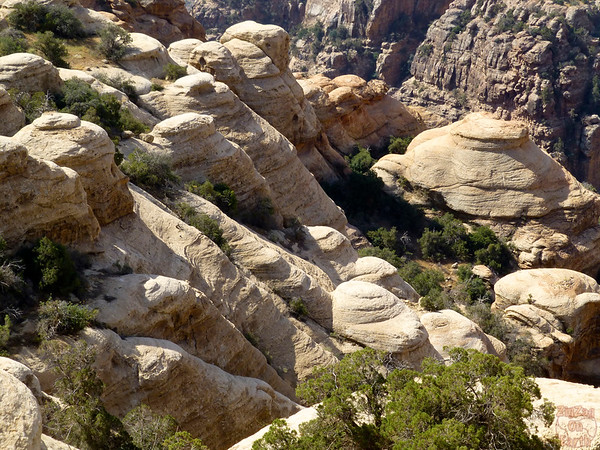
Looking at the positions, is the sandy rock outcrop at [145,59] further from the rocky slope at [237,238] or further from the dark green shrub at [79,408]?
the dark green shrub at [79,408]

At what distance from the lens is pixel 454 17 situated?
311 ft

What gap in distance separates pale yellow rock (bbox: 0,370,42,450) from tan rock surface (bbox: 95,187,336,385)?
27.5 ft

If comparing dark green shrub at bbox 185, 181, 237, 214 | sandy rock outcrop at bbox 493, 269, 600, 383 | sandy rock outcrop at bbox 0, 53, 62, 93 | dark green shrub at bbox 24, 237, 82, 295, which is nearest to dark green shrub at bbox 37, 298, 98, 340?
dark green shrub at bbox 24, 237, 82, 295

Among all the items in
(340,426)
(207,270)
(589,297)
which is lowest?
(589,297)

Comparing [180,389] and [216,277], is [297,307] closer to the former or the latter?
[216,277]

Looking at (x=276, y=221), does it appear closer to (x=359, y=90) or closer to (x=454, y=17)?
(x=359, y=90)

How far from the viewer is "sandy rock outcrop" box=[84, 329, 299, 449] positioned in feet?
45.6

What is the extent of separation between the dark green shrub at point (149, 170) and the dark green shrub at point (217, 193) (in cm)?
89

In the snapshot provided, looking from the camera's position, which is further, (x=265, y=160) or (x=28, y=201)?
(x=265, y=160)

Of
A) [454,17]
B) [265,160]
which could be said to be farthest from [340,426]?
[454,17]

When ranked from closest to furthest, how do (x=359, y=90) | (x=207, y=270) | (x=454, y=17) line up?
(x=207, y=270) → (x=359, y=90) → (x=454, y=17)

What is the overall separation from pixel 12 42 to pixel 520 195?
26834mm

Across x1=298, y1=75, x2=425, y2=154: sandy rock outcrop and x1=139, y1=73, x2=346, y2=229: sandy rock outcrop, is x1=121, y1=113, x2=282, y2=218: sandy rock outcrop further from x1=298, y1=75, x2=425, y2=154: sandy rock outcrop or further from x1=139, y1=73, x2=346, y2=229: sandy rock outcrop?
x1=298, y1=75, x2=425, y2=154: sandy rock outcrop

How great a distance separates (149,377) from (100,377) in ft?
3.41
